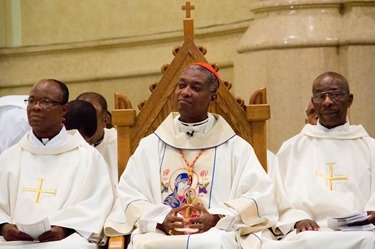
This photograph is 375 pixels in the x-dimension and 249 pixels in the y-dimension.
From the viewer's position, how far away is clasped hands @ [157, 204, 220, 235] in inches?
325

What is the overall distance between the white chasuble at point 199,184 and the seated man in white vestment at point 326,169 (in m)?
0.27

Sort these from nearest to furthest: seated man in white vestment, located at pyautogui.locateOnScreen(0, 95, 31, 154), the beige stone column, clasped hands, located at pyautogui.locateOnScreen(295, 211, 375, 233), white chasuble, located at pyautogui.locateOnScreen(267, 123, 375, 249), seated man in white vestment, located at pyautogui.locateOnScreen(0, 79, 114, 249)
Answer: clasped hands, located at pyautogui.locateOnScreen(295, 211, 375, 233), seated man in white vestment, located at pyautogui.locateOnScreen(0, 79, 114, 249), white chasuble, located at pyautogui.locateOnScreen(267, 123, 375, 249), seated man in white vestment, located at pyautogui.locateOnScreen(0, 95, 31, 154), the beige stone column

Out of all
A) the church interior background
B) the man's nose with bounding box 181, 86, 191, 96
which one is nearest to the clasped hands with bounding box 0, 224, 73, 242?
the man's nose with bounding box 181, 86, 191, 96

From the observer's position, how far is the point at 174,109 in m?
9.07

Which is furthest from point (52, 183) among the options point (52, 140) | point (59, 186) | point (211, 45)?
point (211, 45)

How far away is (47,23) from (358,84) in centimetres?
388

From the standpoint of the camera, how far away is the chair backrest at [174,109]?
8.92 m

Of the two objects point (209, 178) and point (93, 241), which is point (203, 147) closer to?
point (209, 178)

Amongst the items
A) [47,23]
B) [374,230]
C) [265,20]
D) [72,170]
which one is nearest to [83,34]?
[47,23]

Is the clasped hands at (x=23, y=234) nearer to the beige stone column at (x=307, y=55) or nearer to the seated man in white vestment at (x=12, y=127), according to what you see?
the seated man in white vestment at (x=12, y=127)

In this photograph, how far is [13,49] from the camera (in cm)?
1351

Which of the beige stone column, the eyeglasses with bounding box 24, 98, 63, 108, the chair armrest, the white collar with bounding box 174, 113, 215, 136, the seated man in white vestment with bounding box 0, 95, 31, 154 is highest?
the beige stone column

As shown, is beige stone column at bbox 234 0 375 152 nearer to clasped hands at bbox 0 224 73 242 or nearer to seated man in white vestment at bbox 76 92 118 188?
seated man in white vestment at bbox 76 92 118 188

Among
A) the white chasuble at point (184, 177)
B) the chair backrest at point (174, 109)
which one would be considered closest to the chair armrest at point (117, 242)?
the white chasuble at point (184, 177)
